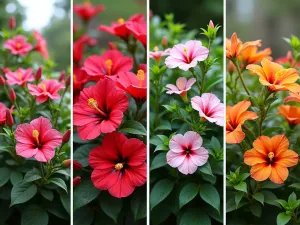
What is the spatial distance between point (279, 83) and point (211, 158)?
0.91 feet

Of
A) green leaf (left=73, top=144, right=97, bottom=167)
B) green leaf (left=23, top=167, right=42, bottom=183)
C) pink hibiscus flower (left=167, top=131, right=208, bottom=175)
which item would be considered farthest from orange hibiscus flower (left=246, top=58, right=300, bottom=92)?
green leaf (left=23, top=167, right=42, bottom=183)

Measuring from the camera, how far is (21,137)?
125 centimetres

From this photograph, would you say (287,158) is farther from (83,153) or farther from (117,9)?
(117,9)

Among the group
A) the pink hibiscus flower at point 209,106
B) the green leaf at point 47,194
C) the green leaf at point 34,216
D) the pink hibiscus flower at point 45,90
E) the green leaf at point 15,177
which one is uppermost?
the pink hibiscus flower at point 45,90

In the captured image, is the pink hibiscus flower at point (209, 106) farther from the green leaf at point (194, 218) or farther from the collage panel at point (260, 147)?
the green leaf at point (194, 218)

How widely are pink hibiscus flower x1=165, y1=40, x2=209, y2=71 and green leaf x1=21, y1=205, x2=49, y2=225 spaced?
0.54 meters

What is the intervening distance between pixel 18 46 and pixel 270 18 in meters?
1.51

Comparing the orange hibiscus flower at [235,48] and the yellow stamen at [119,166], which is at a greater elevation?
the orange hibiscus flower at [235,48]

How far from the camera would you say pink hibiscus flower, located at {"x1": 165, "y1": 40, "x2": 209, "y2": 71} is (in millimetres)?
1286

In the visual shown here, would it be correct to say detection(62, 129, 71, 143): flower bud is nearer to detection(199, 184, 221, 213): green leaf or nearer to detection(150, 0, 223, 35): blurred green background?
detection(199, 184, 221, 213): green leaf

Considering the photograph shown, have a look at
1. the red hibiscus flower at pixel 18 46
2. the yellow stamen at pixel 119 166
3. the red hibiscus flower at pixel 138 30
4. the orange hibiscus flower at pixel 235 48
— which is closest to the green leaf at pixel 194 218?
the yellow stamen at pixel 119 166

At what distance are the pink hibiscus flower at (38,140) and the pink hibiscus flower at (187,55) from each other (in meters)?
0.37

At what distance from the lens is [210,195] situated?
1.24 metres

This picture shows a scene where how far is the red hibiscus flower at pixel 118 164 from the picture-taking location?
1.25 m
